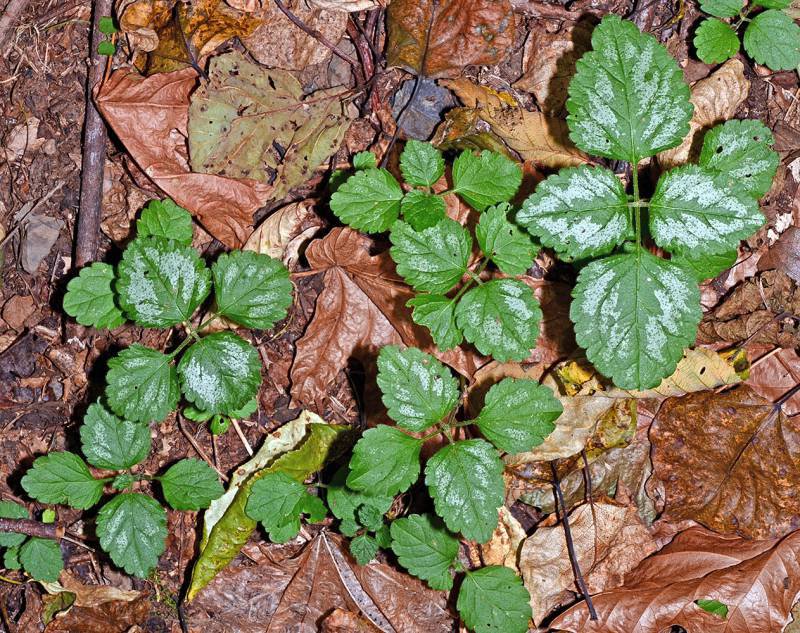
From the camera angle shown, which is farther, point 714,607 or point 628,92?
point 714,607

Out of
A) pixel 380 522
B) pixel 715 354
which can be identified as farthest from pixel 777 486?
pixel 380 522

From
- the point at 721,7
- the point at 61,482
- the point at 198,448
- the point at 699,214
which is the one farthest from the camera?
the point at 198,448

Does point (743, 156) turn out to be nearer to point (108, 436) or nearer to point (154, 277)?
point (154, 277)

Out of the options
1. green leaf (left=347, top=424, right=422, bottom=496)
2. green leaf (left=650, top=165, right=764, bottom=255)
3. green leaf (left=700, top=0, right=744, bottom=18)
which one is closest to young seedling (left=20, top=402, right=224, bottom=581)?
green leaf (left=347, top=424, right=422, bottom=496)

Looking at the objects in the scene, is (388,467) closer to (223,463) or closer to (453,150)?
Answer: (223,463)

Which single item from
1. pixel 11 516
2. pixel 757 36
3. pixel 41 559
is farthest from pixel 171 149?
pixel 757 36

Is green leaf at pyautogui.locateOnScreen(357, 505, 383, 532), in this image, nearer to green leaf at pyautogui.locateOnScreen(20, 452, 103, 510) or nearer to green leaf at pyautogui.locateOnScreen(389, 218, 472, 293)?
green leaf at pyautogui.locateOnScreen(389, 218, 472, 293)
